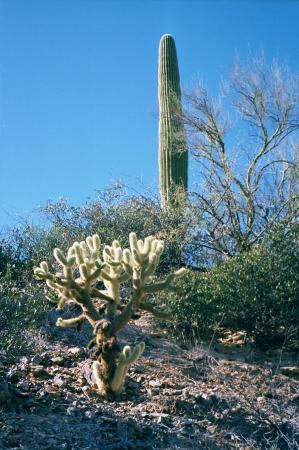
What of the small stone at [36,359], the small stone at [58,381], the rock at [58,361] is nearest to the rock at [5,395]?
the small stone at [58,381]

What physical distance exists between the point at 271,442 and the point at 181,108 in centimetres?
964

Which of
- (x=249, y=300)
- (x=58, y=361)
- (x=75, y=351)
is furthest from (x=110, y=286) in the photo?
(x=249, y=300)

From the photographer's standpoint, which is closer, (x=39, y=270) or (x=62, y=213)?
(x=39, y=270)

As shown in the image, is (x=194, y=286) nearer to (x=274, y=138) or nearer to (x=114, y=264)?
(x=114, y=264)

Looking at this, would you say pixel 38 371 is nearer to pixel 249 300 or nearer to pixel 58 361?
pixel 58 361

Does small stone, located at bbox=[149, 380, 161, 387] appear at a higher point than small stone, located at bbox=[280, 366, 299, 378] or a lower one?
lower

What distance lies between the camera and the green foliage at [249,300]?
368 inches

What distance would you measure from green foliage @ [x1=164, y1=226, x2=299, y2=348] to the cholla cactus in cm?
264

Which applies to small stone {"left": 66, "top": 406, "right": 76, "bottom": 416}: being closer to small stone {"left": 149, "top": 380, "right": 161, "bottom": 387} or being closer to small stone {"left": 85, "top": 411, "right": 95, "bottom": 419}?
small stone {"left": 85, "top": 411, "right": 95, "bottom": 419}

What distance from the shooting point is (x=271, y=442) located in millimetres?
6531

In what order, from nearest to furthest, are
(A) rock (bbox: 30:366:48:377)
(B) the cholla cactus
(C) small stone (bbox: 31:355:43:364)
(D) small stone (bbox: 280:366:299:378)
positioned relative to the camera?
(B) the cholla cactus
(A) rock (bbox: 30:366:48:377)
(C) small stone (bbox: 31:355:43:364)
(D) small stone (bbox: 280:366:299:378)

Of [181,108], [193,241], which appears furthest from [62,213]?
[181,108]

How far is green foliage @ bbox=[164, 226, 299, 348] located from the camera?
9.34m

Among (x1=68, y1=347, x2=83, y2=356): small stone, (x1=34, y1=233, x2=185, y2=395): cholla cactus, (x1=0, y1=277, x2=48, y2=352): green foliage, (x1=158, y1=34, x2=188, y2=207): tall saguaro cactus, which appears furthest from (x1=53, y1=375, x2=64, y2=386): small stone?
(x1=158, y1=34, x2=188, y2=207): tall saguaro cactus
